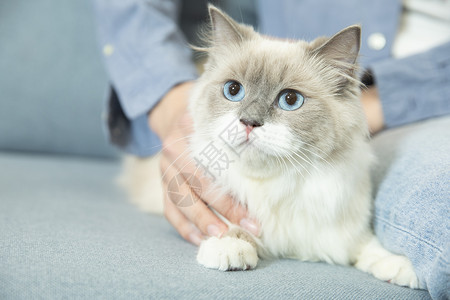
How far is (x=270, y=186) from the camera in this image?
1052mm

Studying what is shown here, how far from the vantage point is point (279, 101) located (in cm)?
101

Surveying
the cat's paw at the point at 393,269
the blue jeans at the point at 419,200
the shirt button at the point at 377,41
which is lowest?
the cat's paw at the point at 393,269

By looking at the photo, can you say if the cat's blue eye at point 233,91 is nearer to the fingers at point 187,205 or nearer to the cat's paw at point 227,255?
the fingers at point 187,205

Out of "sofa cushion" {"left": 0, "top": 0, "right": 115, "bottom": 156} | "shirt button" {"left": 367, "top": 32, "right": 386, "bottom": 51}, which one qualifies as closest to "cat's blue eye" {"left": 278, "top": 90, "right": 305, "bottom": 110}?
"shirt button" {"left": 367, "top": 32, "right": 386, "bottom": 51}

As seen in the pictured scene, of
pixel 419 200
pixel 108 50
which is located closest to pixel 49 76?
Result: pixel 108 50

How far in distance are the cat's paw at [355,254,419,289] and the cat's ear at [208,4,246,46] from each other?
2.47 ft

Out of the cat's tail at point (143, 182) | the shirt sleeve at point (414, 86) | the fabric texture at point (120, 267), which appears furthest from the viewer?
the cat's tail at point (143, 182)

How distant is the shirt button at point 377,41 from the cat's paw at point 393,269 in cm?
91

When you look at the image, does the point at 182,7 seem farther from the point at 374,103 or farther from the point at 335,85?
the point at 335,85

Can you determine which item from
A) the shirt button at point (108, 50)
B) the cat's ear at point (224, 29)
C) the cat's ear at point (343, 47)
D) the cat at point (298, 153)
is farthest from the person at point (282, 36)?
the cat's ear at point (343, 47)

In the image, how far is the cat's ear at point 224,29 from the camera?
44.4 inches

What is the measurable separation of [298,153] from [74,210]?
768mm

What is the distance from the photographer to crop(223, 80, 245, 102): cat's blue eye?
3.43ft

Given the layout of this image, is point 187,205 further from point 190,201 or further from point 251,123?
point 251,123
